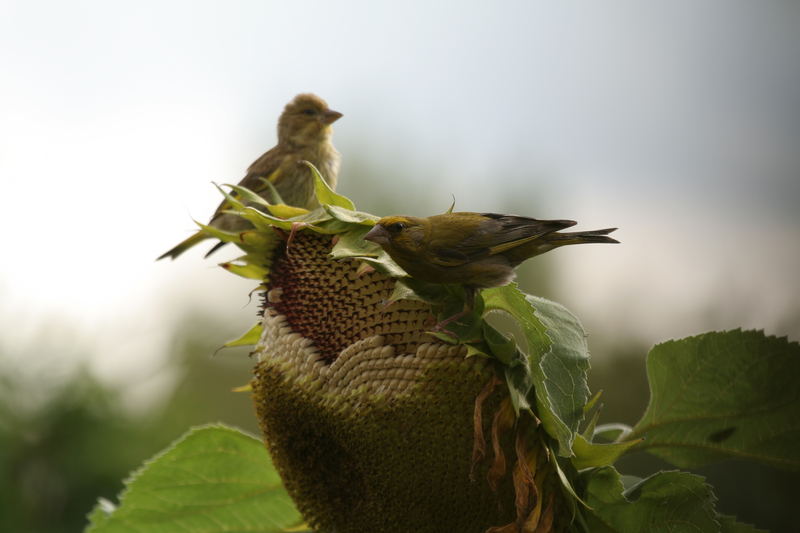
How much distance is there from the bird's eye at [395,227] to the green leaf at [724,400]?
390 millimetres

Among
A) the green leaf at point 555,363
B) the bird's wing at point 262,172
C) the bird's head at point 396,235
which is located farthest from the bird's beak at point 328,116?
the green leaf at point 555,363

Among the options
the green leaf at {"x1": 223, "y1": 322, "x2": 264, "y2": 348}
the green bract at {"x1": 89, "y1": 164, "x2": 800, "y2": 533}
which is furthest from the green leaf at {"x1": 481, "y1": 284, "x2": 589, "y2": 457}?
the green leaf at {"x1": 223, "y1": 322, "x2": 264, "y2": 348}

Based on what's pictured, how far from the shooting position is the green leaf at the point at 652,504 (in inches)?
38.8

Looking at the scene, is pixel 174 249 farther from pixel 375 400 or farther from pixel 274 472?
pixel 375 400

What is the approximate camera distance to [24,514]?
143 inches

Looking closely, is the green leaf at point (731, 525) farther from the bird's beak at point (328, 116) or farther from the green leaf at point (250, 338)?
the bird's beak at point (328, 116)

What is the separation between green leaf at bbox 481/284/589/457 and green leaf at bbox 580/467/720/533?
105mm

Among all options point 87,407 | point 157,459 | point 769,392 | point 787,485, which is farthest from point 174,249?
point 787,485

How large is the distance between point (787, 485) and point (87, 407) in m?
5.13

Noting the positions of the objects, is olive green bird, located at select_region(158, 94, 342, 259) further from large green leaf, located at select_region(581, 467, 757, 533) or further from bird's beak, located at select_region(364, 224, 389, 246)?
large green leaf, located at select_region(581, 467, 757, 533)

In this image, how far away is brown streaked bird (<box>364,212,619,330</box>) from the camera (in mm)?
980

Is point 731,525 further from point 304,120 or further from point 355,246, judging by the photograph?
point 304,120

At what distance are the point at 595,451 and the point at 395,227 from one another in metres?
0.34

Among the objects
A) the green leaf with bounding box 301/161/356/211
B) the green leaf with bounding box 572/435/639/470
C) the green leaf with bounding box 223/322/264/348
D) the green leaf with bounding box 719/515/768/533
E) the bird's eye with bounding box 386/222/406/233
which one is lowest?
the green leaf with bounding box 719/515/768/533
